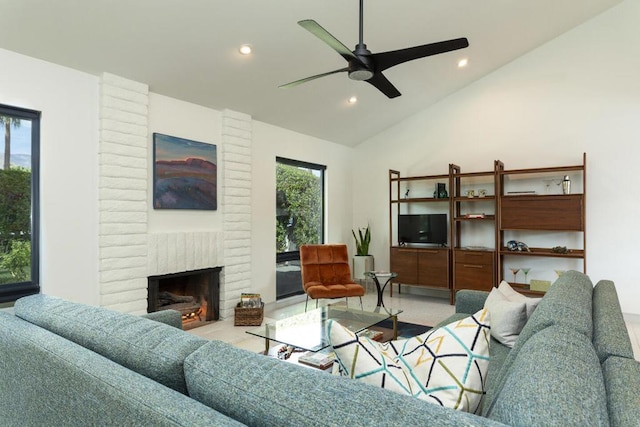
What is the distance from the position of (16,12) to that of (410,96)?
4286mm

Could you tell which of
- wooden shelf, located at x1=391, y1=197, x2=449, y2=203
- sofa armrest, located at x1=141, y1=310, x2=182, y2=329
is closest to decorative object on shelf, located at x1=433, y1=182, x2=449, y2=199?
wooden shelf, located at x1=391, y1=197, x2=449, y2=203

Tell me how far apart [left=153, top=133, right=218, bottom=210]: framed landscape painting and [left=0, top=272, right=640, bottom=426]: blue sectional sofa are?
227cm

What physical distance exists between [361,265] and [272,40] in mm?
3723

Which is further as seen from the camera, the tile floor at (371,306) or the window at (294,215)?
the window at (294,215)

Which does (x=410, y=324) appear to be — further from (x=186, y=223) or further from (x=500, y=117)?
(x=500, y=117)

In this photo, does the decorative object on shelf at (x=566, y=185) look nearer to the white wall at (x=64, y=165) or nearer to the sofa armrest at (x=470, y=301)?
the sofa armrest at (x=470, y=301)

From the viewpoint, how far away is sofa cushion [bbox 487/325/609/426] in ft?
2.10

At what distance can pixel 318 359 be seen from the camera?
2215 millimetres

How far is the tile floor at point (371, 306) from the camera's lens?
3.47 metres

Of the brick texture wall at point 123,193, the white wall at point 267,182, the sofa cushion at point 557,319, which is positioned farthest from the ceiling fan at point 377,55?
the white wall at point 267,182

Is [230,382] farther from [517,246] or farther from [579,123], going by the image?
→ [579,123]

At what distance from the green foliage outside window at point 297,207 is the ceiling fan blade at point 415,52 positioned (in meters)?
2.87

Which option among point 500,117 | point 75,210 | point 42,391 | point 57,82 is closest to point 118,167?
point 75,210

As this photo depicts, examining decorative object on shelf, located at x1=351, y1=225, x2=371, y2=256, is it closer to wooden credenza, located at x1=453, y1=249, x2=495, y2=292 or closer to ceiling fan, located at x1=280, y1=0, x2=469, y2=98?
wooden credenza, located at x1=453, y1=249, x2=495, y2=292
